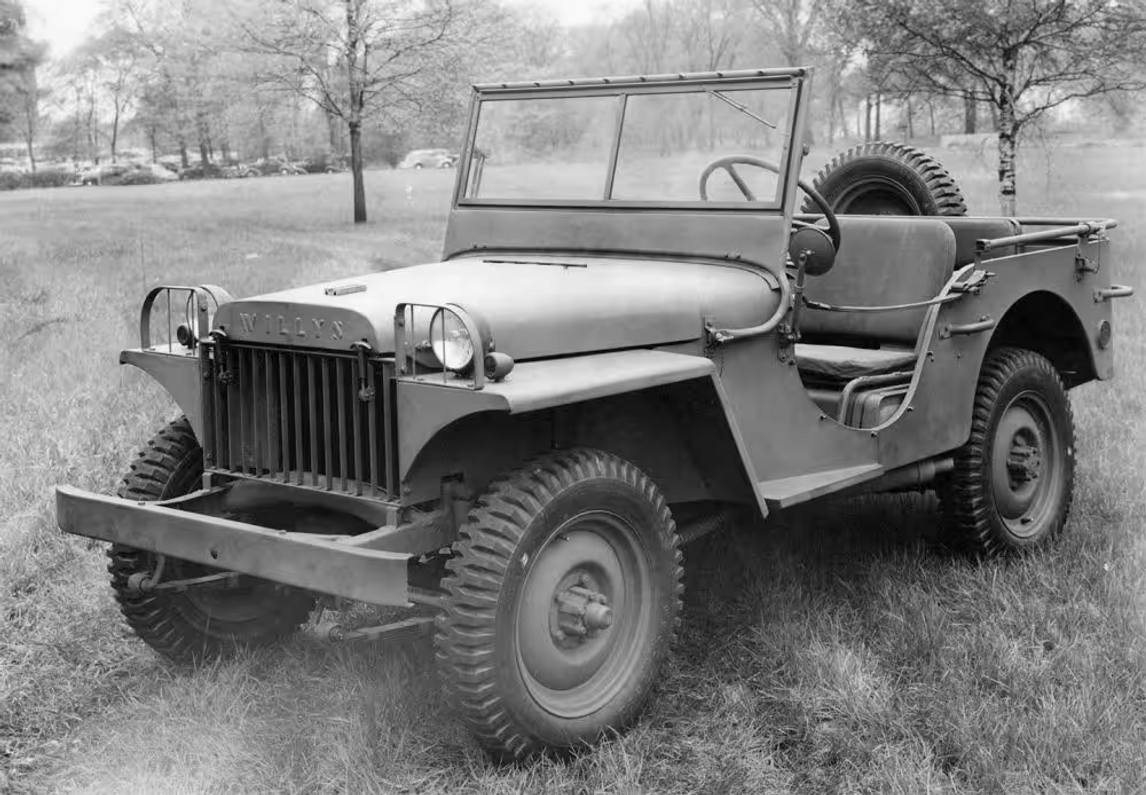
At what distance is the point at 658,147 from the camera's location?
437 cm

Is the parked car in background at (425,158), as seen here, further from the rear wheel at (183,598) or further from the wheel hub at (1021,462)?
the rear wheel at (183,598)

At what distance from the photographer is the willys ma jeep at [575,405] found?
3.23m

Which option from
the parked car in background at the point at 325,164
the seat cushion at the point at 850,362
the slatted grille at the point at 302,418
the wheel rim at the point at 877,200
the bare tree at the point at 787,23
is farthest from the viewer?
the bare tree at the point at 787,23

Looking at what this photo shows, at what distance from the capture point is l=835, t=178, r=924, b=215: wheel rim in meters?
5.84

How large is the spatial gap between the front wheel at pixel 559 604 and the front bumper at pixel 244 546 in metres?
0.22

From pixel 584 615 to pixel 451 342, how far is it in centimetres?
82

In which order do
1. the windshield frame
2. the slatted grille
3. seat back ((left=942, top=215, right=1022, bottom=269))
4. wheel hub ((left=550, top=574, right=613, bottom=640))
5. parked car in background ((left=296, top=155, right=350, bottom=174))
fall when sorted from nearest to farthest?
1. the slatted grille
2. wheel hub ((left=550, top=574, right=613, bottom=640))
3. the windshield frame
4. seat back ((left=942, top=215, right=1022, bottom=269))
5. parked car in background ((left=296, top=155, right=350, bottom=174))

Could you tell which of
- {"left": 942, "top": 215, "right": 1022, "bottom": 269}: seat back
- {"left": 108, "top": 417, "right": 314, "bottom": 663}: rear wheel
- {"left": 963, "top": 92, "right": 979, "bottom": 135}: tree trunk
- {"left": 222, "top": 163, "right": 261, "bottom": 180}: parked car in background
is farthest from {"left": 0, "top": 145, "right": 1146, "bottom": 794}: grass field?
{"left": 963, "top": 92, "right": 979, "bottom": 135}: tree trunk

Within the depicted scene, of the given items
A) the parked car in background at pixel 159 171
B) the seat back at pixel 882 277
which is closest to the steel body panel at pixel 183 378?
the seat back at pixel 882 277

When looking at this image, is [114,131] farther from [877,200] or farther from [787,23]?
[787,23]

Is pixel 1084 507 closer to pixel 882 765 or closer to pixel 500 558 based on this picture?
pixel 882 765

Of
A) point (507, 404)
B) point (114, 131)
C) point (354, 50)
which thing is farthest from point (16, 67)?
point (354, 50)

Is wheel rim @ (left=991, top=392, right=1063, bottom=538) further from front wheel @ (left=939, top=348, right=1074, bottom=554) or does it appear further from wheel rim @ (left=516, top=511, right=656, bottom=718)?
wheel rim @ (left=516, top=511, right=656, bottom=718)

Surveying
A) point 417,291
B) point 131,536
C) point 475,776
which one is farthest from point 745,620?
point 131,536
